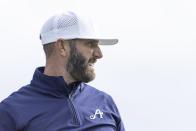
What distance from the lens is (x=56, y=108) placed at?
19.4 ft

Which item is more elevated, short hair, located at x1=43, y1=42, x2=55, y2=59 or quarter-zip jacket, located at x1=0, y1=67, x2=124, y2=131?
short hair, located at x1=43, y1=42, x2=55, y2=59

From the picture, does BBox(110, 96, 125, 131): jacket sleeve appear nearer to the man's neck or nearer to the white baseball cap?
the man's neck

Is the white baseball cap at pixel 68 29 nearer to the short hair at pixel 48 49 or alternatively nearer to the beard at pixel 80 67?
the short hair at pixel 48 49

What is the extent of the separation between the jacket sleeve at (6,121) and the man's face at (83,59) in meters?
0.88

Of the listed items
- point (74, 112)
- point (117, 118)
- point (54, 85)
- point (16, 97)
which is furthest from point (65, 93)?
point (117, 118)

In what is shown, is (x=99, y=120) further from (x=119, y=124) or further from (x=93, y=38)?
(x=93, y=38)

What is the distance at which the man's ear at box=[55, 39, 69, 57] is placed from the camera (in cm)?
624

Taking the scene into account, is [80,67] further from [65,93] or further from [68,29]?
[68,29]

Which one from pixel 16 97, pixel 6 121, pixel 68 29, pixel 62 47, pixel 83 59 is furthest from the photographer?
pixel 68 29

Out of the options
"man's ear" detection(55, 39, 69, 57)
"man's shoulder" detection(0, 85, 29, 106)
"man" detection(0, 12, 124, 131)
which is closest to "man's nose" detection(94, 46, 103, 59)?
"man" detection(0, 12, 124, 131)

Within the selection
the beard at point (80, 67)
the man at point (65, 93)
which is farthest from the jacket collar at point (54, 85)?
the beard at point (80, 67)

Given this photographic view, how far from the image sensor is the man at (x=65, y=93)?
5.81m

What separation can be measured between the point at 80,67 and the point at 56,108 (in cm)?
57

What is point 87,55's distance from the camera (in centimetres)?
616
